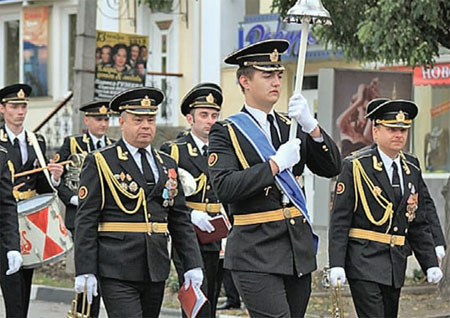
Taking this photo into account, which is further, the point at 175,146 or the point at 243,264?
the point at 175,146

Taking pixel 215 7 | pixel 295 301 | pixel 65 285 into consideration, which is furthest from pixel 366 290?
pixel 215 7

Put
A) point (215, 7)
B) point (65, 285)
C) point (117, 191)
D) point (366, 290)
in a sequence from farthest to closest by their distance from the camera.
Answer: point (215, 7) → point (65, 285) → point (366, 290) → point (117, 191)

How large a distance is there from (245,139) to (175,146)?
3482 mm

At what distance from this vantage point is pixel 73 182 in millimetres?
11820

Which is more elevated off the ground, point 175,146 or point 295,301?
point 175,146

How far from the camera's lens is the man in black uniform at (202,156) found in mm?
9797

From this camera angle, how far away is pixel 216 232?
962cm

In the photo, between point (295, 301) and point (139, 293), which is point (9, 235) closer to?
point (139, 293)

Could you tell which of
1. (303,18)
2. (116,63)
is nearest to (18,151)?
(116,63)

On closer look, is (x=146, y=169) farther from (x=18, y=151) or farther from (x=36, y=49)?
(x=36, y=49)

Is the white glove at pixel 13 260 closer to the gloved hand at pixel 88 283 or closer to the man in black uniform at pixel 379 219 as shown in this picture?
the gloved hand at pixel 88 283

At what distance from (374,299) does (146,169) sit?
5.74ft

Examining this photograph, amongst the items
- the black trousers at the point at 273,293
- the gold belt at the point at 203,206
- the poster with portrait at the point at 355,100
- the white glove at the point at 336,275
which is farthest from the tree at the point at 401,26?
the black trousers at the point at 273,293

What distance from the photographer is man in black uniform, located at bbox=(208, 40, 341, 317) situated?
21.1 feet
